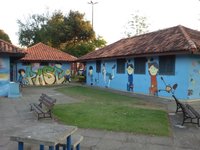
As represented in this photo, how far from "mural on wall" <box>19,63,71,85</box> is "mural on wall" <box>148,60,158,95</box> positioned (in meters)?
14.3

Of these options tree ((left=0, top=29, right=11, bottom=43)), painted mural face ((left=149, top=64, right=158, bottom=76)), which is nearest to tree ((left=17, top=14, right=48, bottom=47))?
tree ((left=0, top=29, right=11, bottom=43))

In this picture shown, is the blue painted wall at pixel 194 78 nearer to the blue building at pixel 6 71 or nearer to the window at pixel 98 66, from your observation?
the blue building at pixel 6 71

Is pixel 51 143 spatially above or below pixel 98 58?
below

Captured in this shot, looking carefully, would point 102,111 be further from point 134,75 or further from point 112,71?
point 112,71

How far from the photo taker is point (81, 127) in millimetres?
7766

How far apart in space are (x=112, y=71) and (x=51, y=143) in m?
17.4

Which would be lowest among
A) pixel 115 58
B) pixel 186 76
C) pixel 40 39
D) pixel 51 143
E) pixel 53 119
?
pixel 53 119

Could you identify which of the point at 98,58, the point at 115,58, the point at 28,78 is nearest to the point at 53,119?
the point at 115,58

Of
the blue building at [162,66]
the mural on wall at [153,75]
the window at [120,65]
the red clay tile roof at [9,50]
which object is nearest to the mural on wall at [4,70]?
the red clay tile roof at [9,50]

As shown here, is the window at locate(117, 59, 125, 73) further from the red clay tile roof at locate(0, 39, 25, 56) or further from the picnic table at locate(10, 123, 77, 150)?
the picnic table at locate(10, 123, 77, 150)

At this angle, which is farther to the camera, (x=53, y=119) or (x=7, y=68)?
(x=7, y=68)

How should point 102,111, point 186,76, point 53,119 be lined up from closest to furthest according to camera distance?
point 53,119 → point 102,111 → point 186,76

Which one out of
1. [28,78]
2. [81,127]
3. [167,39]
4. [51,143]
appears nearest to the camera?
[51,143]

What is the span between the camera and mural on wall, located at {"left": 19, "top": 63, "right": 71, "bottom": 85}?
2728 cm
